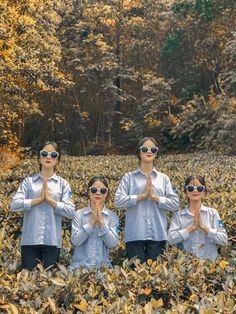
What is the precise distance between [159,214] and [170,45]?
28.1 m

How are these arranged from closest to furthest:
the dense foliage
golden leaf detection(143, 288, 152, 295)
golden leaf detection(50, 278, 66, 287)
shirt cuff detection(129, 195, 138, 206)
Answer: golden leaf detection(50, 278, 66, 287) < golden leaf detection(143, 288, 152, 295) < shirt cuff detection(129, 195, 138, 206) < the dense foliage

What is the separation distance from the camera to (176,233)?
175 inches

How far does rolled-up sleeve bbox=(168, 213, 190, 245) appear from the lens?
440 centimetres

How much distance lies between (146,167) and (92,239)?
89cm

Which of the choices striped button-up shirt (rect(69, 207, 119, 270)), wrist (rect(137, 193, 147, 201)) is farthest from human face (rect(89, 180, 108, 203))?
wrist (rect(137, 193, 147, 201))

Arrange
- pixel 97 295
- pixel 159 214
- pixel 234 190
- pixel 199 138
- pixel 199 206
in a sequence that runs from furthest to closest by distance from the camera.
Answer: pixel 199 138, pixel 234 190, pixel 159 214, pixel 199 206, pixel 97 295

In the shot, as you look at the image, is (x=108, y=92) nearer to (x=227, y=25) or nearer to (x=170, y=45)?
(x=170, y=45)

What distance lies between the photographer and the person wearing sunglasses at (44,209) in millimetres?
4453

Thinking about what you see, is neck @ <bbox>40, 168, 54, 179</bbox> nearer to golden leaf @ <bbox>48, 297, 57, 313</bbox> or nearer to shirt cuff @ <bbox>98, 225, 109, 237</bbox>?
shirt cuff @ <bbox>98, 225, 109, 237</bbox>

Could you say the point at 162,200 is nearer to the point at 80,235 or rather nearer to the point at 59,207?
the point at 80,235

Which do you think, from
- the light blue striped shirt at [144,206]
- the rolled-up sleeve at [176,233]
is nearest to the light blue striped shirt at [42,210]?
the light blue striped shirt at [144,206]

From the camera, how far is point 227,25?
30.7 metres

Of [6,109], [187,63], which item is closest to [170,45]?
[187,63]

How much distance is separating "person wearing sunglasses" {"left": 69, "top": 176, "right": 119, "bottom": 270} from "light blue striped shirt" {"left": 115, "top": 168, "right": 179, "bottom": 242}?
0.31 meters
